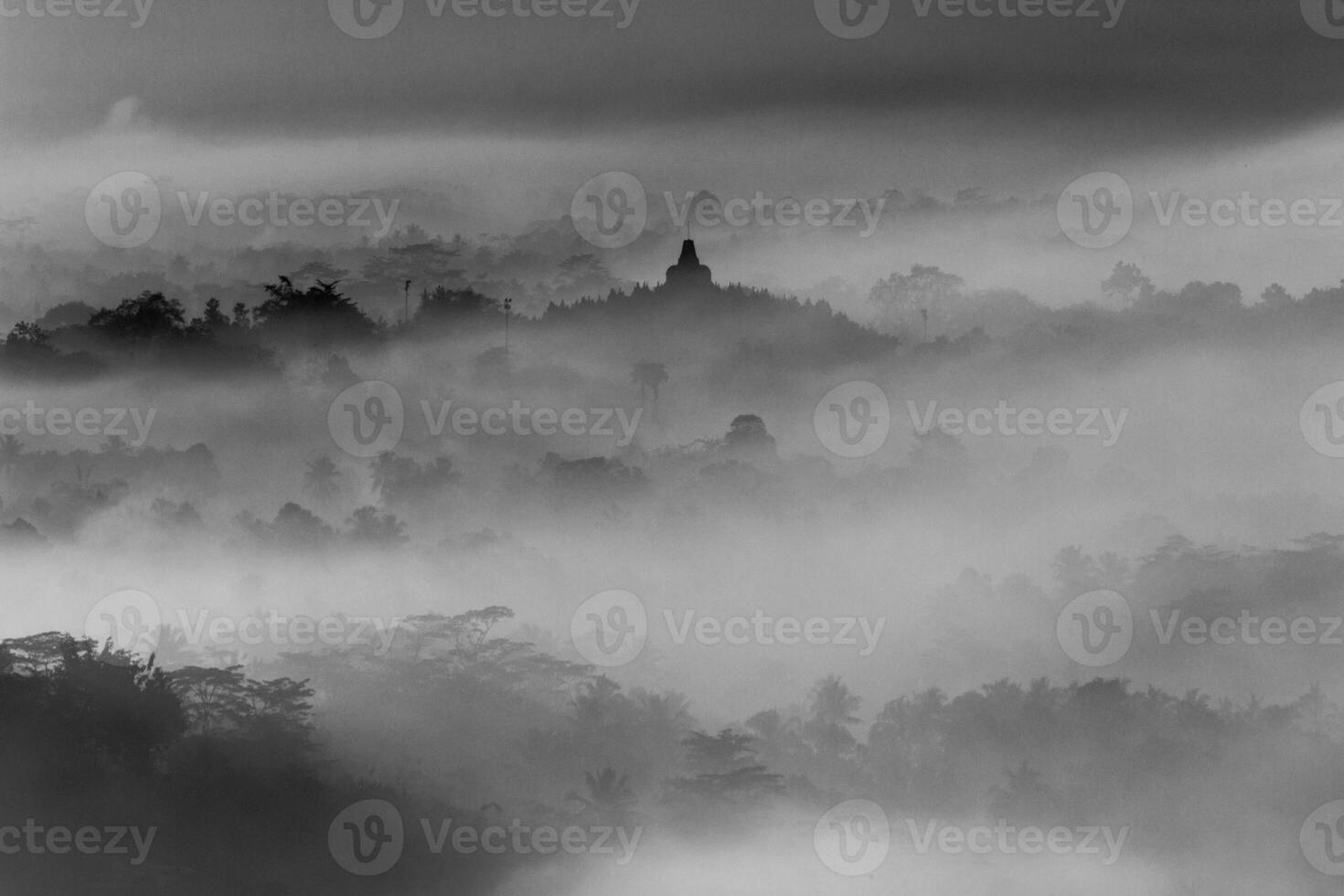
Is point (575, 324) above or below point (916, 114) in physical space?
below

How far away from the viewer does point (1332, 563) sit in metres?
3.85

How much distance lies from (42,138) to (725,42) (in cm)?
182

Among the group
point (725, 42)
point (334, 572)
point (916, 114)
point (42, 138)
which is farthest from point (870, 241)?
point (42, 138)

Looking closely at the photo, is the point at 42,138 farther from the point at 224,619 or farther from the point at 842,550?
the point at 842,550
